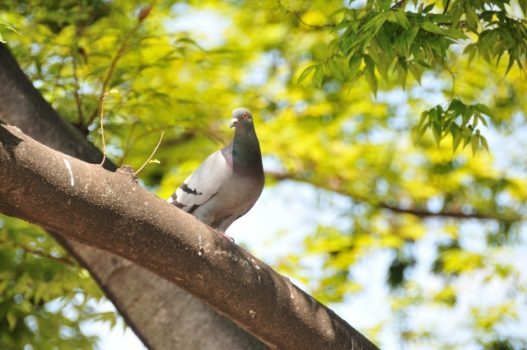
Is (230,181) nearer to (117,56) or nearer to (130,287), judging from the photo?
(130,287)

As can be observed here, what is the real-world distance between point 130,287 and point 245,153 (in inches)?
35.4

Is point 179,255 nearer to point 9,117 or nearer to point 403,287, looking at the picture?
point 9,117

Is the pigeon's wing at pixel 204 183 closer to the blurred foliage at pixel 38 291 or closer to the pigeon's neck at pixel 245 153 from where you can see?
the pigeon's neck at pixel 245 153

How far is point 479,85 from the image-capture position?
8070 millimetres

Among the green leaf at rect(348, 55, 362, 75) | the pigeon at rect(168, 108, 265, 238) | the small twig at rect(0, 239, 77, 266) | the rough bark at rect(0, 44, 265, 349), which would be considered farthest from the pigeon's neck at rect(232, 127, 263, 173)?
the small twig at rect(0, 239, 77, 266)

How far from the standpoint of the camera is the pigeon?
4223 mm

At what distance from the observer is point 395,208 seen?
895 centimetres

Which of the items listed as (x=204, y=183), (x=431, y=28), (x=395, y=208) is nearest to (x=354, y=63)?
(x=431, y=28)

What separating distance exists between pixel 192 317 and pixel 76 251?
73 centimetres

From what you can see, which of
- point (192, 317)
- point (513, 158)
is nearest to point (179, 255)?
point (192, 317)

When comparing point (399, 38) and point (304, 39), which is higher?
point (304, 39)

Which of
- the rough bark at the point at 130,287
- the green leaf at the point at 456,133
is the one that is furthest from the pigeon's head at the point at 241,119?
the green leaf at the point at 456,133

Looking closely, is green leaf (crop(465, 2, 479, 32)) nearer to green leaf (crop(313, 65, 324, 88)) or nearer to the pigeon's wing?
green leaf (crop(313, 65, 324, 88))

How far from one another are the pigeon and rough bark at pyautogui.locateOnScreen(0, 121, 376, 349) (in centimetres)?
85
